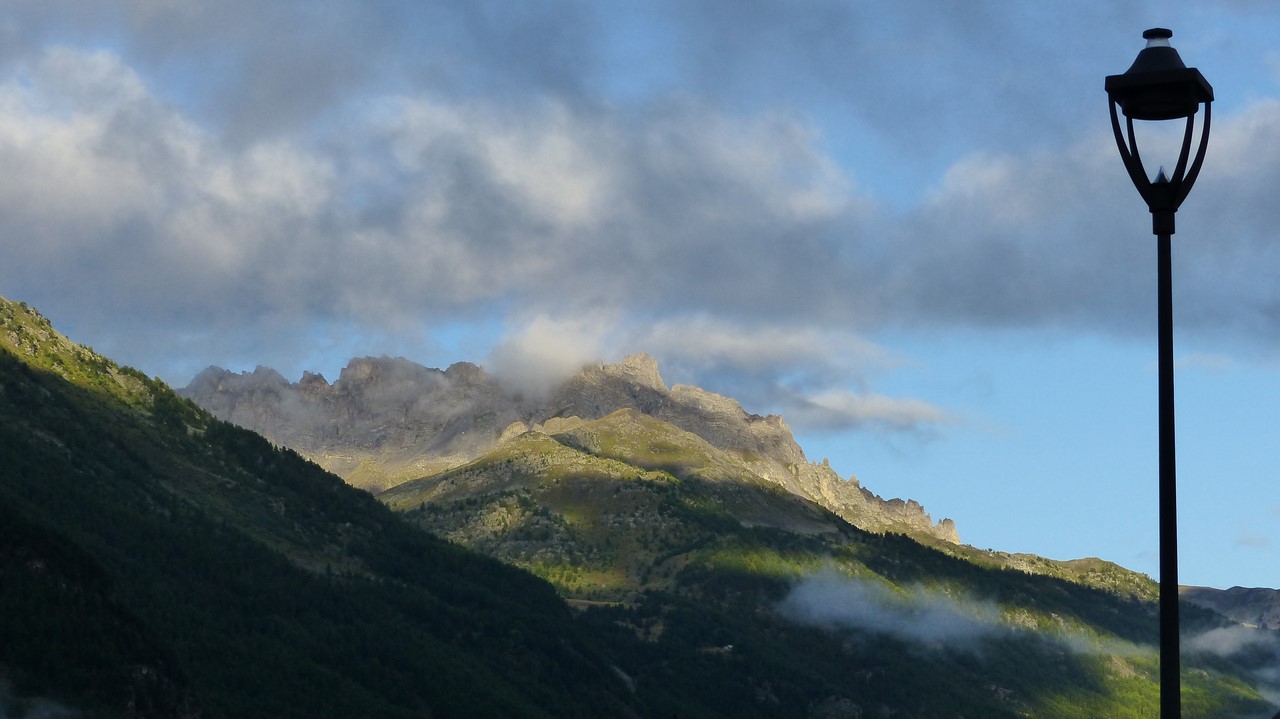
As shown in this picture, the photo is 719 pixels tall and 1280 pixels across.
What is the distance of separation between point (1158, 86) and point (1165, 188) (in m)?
2.08

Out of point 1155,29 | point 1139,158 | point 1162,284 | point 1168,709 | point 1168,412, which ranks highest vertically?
point 1155,29

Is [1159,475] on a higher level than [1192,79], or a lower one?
lower

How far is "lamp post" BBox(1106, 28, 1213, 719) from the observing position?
1337 inches

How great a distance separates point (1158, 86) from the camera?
3525 centimetres

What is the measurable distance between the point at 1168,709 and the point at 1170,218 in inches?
376

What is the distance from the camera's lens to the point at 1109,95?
35469 mm

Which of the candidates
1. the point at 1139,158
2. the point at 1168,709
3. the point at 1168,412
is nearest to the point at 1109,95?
the point at 1139,158

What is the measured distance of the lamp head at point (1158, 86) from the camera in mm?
35031

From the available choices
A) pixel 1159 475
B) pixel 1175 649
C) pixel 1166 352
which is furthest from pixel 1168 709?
pixel 1166 352

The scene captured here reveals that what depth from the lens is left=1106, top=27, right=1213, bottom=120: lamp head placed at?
3503 centimetres

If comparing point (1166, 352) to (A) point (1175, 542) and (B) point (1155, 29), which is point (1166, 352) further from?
(B) point (1155, 29)

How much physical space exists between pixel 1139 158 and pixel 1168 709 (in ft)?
35.0

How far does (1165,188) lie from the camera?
35.0 meters

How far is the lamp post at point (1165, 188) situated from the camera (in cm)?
3397
